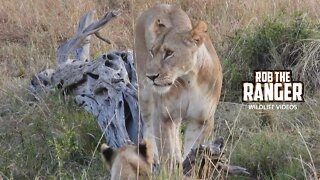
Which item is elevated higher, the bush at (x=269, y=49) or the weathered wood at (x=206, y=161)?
the bush at (x=269, y=49)

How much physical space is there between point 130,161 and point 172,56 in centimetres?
112

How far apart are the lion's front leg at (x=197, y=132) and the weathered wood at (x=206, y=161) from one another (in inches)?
20.4

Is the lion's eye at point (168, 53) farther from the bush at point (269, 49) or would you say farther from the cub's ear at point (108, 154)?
the bush at point (269, 49)

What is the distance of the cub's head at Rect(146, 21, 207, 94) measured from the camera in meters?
4.31

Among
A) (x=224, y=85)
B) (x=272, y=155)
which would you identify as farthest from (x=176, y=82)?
(x=224, y=85)

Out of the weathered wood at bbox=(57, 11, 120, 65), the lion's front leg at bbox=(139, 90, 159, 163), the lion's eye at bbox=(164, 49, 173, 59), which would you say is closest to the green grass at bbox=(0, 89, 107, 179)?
the lion's front leg at bbox=(139, 90, 159, 163)

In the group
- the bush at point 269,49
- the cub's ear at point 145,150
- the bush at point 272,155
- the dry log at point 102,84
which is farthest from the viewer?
the bush at point 269,49

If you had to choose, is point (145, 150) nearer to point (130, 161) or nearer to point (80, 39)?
point (130, 161)

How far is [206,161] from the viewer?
387cm

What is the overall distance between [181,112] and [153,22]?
1.81 feet

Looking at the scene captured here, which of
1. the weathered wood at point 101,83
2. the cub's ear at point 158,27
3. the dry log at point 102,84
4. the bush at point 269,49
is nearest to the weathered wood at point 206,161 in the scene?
the dry log at point 102,84

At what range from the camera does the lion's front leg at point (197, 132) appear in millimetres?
4664

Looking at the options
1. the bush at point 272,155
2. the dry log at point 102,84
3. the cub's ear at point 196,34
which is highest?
the cub's ear at point 196,34

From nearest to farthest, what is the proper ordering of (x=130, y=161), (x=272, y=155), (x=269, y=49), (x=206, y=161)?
(x=130, y=161) → (x=206, y=161) → (x=272, y=155) → (x=269, y=49)
